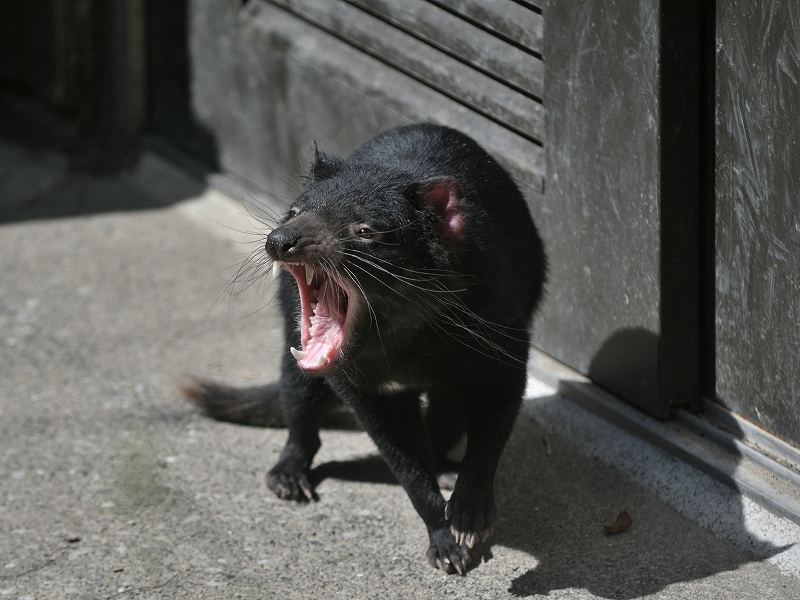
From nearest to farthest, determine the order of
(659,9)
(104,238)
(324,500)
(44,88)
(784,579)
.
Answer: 1. (784,579)
2. (659,9)
3. (324,500)
4. (104,238)
5. (44,88)

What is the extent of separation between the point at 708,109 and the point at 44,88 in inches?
208

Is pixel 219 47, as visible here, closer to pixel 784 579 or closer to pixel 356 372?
pixel 356 372

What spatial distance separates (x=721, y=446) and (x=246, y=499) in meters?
1.54

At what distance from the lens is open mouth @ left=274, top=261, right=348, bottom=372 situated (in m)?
2.68

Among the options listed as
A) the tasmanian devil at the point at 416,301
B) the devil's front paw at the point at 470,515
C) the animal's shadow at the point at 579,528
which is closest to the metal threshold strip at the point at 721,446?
the animal's shadow at the point at 579,528

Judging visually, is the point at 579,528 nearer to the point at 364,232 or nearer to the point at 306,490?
the point at 306,490

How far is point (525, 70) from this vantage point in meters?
3.68

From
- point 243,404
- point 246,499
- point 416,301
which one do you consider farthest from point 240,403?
point 416,301

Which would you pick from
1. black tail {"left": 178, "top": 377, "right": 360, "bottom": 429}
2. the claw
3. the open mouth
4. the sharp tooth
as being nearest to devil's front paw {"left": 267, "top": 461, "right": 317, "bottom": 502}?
the claw

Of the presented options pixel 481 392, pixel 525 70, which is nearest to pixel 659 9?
pixel 525 70

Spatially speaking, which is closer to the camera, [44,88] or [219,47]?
[219,47]

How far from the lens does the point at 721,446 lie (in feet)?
10.7

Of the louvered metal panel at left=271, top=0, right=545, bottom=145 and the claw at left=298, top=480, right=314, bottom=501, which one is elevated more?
the louvered metal panel at left=271, top=0, right=545, bottom=145

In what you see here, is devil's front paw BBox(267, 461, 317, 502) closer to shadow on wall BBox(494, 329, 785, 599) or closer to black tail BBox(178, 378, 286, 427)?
black tail BBox(178, 378, 286, 427)
